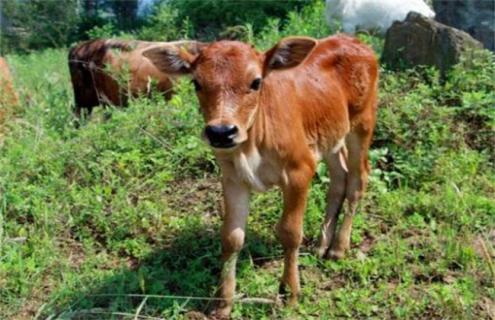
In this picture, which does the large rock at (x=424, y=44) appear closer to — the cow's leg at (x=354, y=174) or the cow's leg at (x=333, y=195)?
the cow's leg at (x=354, y=174)

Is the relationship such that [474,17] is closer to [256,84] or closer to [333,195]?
[333,195]

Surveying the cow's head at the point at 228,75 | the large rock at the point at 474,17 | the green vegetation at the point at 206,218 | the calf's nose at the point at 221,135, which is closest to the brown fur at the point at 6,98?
the green vegetation at the point at 206,218

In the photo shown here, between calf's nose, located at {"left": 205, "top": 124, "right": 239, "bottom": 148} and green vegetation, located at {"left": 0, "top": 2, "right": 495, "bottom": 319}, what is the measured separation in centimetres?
89

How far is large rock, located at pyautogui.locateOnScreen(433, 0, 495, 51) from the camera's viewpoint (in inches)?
303

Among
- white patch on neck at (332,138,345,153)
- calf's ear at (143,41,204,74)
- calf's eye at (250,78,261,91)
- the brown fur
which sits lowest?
the brown fur

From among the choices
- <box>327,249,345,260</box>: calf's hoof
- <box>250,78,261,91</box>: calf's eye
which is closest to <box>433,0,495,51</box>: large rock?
<box>327,249,345,260</box>: calf's hoof

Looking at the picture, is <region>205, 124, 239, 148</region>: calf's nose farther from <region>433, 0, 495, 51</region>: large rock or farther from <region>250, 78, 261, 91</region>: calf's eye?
<region>433, 0, 495, 51</region>: large rock

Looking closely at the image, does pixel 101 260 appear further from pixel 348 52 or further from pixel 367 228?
pixel 348 52

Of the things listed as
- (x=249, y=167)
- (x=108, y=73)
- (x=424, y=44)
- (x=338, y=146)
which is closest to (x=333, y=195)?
(x=338, y=146)

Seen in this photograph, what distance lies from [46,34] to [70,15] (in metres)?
1.25

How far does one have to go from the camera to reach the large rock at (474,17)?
7.69 meters

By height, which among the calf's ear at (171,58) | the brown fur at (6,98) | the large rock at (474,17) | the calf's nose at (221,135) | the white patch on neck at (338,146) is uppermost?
the calf's ear at (171,58)

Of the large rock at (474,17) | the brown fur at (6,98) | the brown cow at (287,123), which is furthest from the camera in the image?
the large rock at (474,17)

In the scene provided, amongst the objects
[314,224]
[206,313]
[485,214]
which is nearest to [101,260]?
[206,313]
